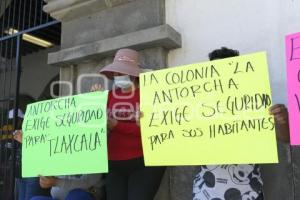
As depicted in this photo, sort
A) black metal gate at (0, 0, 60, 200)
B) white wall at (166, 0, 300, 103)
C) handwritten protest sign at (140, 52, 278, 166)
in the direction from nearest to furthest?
handwritten protest sign at (140, 52, 278, 166) → white wall at (166, 0, 300, 103) → black metal gate at (0, 0, 60, 200)

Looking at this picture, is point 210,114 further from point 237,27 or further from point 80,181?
point 80,181

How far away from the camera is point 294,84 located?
95.7 inches

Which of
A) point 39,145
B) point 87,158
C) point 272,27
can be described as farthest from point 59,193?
point 272,27

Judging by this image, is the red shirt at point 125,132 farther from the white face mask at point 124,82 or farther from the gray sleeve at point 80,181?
the gray sleeve at point 80,181

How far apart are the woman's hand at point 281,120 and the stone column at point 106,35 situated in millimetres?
1174

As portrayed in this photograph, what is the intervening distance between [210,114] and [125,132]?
67 cm

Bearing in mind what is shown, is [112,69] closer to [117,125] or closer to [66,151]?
[117,125]

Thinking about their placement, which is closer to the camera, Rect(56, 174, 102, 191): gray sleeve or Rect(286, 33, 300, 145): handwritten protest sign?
Rect(286, 33, 300, 145): handwritten protest sign

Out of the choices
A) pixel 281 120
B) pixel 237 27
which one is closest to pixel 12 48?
pixel 237 27

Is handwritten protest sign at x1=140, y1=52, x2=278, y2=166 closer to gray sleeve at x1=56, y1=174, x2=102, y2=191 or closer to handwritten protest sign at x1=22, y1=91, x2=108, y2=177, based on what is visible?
handwritten protest sign at x1=22, y1=91, x2=108, y2=177

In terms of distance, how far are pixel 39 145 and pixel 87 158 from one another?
1.55 feet

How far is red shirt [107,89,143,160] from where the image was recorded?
9.93 ft

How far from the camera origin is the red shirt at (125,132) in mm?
3027

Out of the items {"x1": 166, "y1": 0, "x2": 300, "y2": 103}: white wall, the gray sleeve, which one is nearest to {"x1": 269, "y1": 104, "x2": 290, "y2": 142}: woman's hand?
{"x1": 166, "y1": 0, "x2": 300, "y2": 103}: white wall
